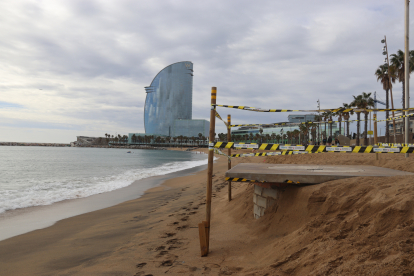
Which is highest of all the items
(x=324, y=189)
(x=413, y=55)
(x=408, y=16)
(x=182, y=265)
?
(x=413, y=55)

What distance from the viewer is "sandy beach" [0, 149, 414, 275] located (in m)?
2.64

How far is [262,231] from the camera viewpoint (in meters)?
4.62

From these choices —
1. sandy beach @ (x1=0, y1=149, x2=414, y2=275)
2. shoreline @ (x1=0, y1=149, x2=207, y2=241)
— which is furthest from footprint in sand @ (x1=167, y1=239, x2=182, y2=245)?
shoreline @ (x1=0, y1=149, x2=207, y2=241)

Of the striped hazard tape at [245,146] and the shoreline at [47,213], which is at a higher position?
the striped hazard tape at [245,146]

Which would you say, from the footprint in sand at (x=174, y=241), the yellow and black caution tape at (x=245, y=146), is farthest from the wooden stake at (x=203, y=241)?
the yellow and black caution tape at (x=245, y=146)

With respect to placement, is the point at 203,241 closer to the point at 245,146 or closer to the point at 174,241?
the point at 174,241

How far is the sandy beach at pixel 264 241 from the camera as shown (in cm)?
264

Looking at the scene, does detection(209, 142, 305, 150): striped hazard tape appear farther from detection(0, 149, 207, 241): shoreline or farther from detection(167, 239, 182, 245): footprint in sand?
detection(0, 149, 207, 241): shoreline

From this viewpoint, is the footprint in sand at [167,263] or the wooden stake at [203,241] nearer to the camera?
the footprint in sand at [167,263]

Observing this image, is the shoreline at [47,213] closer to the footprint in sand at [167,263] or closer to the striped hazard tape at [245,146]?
the footprint in sand at [167,263]

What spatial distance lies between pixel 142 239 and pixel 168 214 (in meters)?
2.14

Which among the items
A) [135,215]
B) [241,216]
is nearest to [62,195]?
[135,215]

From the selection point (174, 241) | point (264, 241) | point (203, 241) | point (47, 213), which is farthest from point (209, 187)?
point (47, 213)

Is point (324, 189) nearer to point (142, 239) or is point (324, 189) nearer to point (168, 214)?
point (142, 239)
